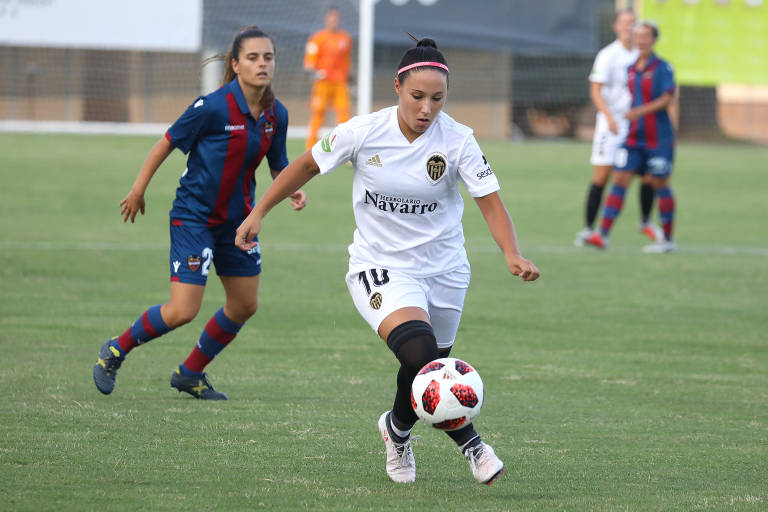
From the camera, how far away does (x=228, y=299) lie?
5910 mm

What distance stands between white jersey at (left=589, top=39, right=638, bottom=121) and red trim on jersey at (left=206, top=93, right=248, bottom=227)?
776cm

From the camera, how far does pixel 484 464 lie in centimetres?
409

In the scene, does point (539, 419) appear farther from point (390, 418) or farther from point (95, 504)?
point (95, 504)

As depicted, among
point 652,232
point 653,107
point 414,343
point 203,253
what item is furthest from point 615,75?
point 414,343

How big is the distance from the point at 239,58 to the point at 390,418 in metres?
2.17

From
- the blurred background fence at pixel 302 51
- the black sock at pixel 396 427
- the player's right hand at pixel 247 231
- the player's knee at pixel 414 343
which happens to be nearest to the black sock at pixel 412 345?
the player's knee at pixel 414 343

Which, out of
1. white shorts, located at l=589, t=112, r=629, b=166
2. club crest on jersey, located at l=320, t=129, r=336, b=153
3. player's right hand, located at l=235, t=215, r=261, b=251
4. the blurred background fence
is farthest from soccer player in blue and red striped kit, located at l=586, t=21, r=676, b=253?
the blurred background fence

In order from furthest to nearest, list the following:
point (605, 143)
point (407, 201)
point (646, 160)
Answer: point (605, 143) < point (646, 160) < point (407, 201)

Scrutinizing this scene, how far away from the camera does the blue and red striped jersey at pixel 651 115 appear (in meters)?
12.0

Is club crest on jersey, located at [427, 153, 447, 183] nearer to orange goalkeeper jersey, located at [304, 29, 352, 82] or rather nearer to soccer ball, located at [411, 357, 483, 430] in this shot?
soccer ball, located at [411, 357, 483, 430]

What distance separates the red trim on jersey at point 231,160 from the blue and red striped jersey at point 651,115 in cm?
724

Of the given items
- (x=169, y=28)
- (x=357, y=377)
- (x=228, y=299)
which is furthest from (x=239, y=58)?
(x=169, y=28)

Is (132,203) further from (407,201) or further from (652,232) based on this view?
(652,232)

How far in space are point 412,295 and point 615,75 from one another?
30.8 ft
